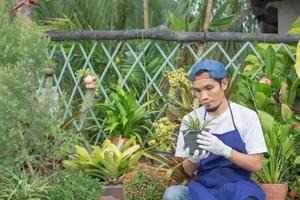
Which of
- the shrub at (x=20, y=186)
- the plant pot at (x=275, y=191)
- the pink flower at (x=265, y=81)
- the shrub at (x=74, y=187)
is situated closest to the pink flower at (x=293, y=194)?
the plant pot at (x=275, y=191)

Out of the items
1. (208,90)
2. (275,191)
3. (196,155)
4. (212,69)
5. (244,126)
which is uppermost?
(212,69)

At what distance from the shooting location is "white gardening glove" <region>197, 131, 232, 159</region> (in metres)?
4.02

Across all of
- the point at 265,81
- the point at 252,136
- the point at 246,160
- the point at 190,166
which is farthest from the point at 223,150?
the point at 265,81

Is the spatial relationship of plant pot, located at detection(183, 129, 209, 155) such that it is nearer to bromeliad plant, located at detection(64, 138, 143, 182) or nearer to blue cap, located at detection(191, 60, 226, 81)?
blue cap, located at detection(191, 60, 226, 81)

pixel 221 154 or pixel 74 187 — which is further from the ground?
pixel 221 154

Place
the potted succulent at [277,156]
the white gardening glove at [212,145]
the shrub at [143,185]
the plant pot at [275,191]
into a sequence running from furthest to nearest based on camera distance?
the potted succulent at [277,156] → the shrub at [143,185] → the plant pot at [275,191] → the white gardening glove at [212,145]

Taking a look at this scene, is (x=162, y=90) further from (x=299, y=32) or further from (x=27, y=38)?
(x=27, y=38)

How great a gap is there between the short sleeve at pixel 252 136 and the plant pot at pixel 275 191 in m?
0.61

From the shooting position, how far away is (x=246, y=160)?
408cm

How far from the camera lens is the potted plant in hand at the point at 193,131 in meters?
4.09

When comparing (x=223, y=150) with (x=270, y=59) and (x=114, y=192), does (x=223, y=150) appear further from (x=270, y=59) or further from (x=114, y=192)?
(x=270, y=59)

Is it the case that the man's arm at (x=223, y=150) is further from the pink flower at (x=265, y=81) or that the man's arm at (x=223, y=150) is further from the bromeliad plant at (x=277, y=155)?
the pink flower at (x=265, y=81)

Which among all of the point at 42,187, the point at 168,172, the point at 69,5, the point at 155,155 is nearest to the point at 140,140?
the point at 155,155

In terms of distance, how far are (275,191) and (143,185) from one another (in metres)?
0.88
